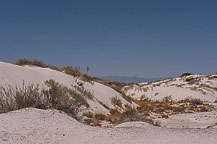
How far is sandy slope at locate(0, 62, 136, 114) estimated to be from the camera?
10141mm

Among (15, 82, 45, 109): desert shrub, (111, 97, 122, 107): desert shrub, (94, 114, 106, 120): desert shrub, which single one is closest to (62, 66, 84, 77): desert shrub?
Result: (111, 97, 122, 107): desert shrub

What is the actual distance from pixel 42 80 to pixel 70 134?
784 cm

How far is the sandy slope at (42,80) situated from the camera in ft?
33.3

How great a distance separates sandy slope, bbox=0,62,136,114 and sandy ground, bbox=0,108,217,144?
3.35 m

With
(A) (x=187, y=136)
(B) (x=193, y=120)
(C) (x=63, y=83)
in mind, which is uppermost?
(C) (x=63, y=83)

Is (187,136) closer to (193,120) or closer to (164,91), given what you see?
(193,120)

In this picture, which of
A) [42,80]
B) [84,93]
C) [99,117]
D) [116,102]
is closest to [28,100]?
[99,117]

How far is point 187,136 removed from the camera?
471 cm

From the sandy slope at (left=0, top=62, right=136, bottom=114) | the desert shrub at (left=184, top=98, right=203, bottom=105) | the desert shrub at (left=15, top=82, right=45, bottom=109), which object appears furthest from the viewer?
the desert shrub at (left=184, top=98, right=203, bottom=105)

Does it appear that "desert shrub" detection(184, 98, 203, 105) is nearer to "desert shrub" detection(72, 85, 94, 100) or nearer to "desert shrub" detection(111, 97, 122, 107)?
"desert shrub" detection(111, 97, 122, 107)

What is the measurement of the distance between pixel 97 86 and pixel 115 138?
1101 centimetres

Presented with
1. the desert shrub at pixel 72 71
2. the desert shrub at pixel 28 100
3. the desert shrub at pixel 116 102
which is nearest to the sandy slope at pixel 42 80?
the desert shrub at pixel 116 102

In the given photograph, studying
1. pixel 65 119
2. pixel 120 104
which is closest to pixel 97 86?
pixel 120 104

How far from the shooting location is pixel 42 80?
1175 cm
